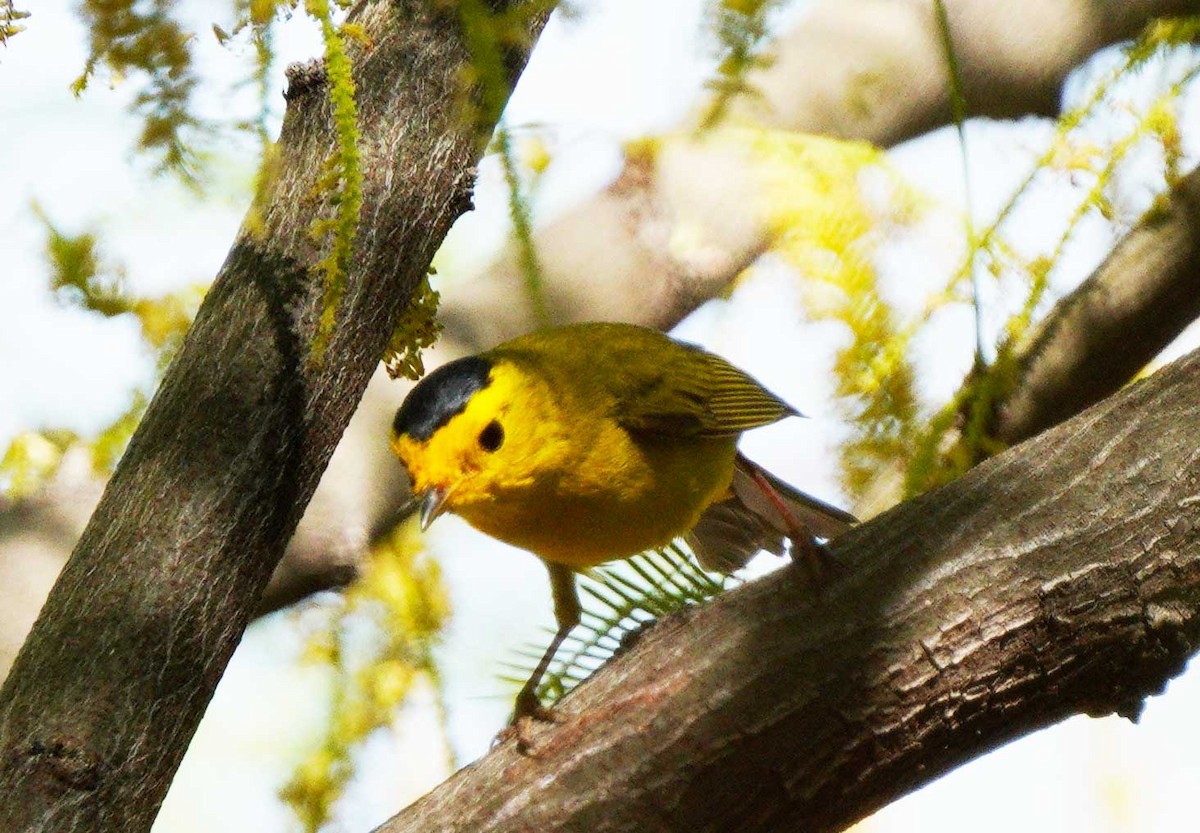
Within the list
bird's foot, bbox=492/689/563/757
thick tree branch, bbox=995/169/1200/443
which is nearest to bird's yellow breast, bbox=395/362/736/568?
bird's foot, bbox=492/689/563/757

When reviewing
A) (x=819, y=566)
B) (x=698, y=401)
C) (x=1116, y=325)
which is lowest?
(x=819, y=566)

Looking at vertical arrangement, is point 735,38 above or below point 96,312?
below

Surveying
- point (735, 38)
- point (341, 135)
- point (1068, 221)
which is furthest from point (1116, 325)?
point (341, 135)

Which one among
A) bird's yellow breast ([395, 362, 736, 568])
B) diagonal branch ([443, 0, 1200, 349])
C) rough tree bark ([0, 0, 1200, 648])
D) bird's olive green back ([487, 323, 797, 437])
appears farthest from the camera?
diagonal branch ([443, 0, 1200, 349])

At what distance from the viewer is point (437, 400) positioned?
3111 mm

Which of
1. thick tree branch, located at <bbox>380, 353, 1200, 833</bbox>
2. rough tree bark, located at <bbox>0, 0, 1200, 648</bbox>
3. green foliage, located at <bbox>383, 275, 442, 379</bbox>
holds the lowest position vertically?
thick tree branch, located at <bbox>380, 353, 1200, 833</bbox>

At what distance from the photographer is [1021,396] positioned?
3.74 m

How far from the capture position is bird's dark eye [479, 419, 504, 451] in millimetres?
3135

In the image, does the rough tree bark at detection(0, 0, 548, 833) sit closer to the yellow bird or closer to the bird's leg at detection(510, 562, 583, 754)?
the yellow bird

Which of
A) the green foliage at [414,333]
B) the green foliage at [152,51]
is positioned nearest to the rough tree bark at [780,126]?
the green foliage at [414,333]

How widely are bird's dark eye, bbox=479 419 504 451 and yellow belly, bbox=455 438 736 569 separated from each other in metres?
0.12

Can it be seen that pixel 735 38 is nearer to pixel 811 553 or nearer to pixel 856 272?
pixel 811 553

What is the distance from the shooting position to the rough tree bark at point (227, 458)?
7.64ft

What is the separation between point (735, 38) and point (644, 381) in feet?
7.94
